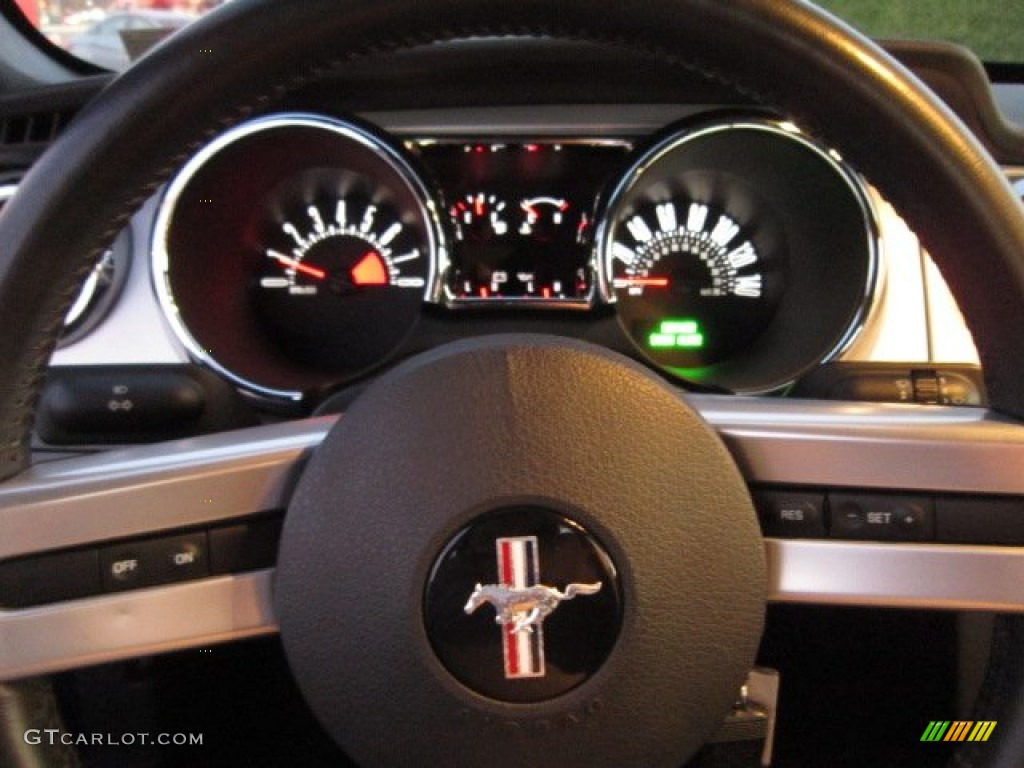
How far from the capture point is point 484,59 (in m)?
1.97

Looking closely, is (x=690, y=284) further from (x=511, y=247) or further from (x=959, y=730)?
(x=959, y=730)

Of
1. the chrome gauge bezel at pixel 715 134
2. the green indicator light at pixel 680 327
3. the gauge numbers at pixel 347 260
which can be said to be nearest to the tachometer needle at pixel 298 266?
the gauge numbers at pixel 347 260

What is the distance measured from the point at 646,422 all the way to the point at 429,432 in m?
0.16

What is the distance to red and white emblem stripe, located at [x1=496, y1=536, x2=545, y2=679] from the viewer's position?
92 cm

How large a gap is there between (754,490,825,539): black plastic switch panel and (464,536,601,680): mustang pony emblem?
0.63 ft

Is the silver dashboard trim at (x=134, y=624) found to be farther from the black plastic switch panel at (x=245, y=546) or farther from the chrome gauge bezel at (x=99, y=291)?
the chrome gauge bezel at (x=99, y=291)

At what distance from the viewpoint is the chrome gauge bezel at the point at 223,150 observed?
203 cm

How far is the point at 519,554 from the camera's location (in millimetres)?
923

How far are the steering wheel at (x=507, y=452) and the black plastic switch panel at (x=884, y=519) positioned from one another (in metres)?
0.07

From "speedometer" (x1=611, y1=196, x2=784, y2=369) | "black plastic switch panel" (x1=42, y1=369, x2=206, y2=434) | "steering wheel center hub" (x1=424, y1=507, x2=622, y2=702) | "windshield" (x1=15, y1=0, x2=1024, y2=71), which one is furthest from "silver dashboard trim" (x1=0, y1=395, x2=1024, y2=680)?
"speedometer" (x1=611, y1=196, x2=784, y2=369)

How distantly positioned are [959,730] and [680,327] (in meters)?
1.16

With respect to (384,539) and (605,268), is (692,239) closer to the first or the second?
(605,268)

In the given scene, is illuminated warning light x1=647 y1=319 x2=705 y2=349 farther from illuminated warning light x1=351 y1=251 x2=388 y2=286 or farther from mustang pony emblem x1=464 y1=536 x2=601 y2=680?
mustang pony emblem x1=464 y1=536 x2=601 y2=680
